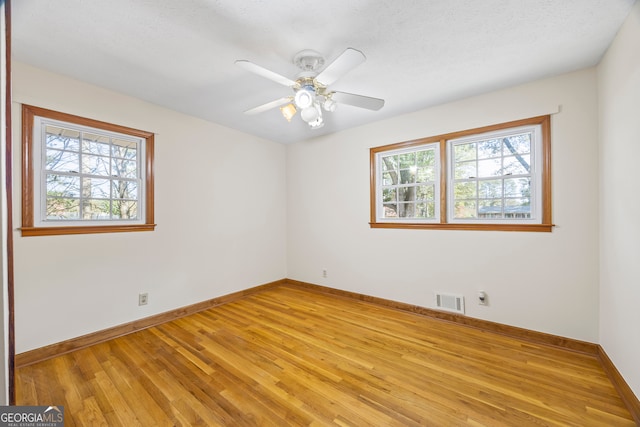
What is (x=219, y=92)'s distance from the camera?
2.74 meters

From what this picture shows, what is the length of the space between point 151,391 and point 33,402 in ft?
2.39

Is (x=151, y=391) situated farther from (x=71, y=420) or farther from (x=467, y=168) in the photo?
Result: (x=467, y=168)

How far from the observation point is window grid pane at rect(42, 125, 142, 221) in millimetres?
2428

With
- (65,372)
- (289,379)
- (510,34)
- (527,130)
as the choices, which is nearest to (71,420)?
(65,372)

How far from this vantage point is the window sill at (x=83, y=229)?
226 centimetres

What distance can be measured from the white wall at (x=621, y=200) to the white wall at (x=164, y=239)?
3.92 m

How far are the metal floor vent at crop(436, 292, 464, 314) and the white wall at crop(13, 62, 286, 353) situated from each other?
8.53ft

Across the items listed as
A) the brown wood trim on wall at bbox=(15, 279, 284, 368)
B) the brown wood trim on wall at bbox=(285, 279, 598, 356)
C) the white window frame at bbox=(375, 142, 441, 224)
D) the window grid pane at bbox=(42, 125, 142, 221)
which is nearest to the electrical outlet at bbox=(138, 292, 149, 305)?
the brown wood trim on wall at bbox=(15, 279, 284, 368)

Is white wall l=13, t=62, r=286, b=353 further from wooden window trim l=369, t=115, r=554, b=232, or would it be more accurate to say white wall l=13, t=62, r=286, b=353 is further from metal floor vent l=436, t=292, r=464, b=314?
metal floor vent l=436, t=292, r=464, b=314

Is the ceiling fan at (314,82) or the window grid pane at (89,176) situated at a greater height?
the ceiling fan at (314,82)

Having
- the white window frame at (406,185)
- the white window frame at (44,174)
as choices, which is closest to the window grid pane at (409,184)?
the white window frame at (406,185)

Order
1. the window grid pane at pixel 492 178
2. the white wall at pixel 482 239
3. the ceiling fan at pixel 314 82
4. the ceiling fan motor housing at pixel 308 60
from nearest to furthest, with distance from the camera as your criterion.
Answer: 1. the ceiling fan at pixel 314 82
2. the ceiling fan motor housing at pixel 308 60
3. the white wall at pixel 482 239
4. the window grid pane at pixel 492 178

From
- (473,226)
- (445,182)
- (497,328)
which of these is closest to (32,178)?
(445,182)

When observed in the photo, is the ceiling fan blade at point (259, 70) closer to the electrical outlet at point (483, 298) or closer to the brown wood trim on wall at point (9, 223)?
the brown wood trim on wall at point (9, 223)
